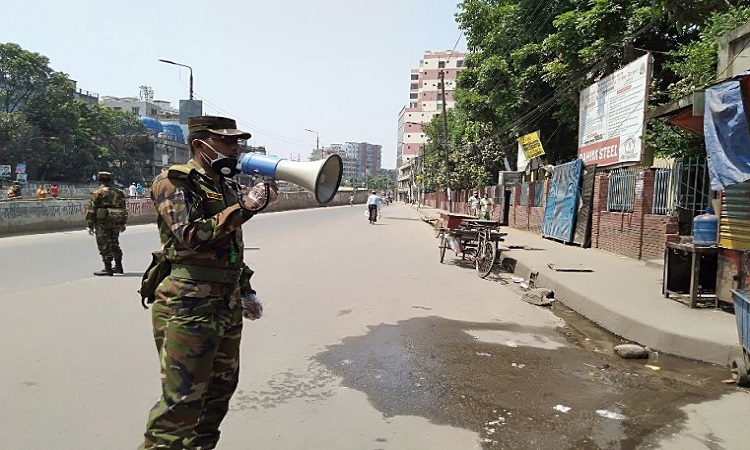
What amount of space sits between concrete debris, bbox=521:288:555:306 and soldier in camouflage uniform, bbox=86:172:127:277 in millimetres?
6704

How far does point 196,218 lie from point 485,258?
9.20m

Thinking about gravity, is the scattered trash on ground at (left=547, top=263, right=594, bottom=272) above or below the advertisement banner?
below

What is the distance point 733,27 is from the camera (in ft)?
30.3

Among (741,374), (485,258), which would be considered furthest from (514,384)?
(485,258)

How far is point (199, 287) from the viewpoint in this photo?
8.03ft

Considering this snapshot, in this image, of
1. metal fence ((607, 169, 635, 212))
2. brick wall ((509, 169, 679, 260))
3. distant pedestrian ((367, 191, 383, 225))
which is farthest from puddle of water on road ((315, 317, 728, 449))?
distant pedestrian ((367, 191, 383, 225))

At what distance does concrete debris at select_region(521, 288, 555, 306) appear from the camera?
8.41 m

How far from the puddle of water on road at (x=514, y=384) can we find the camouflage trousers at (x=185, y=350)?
1653 mm

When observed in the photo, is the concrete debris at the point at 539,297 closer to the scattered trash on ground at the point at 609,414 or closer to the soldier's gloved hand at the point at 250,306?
the scattered trash on ground at the point at 609,414

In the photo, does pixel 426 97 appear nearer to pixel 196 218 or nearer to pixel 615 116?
pixel 615 116

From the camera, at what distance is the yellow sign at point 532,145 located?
21.6 metres

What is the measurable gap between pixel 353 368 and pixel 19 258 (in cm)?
932

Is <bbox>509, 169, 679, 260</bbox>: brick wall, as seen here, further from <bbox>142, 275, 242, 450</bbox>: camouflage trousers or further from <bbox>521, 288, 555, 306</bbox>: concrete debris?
<bbox>142, 275, 242, 450</bbox>: camouflage trousers

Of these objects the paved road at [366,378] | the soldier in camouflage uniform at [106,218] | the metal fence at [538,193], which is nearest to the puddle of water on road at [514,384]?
the paved road at [366,378]
